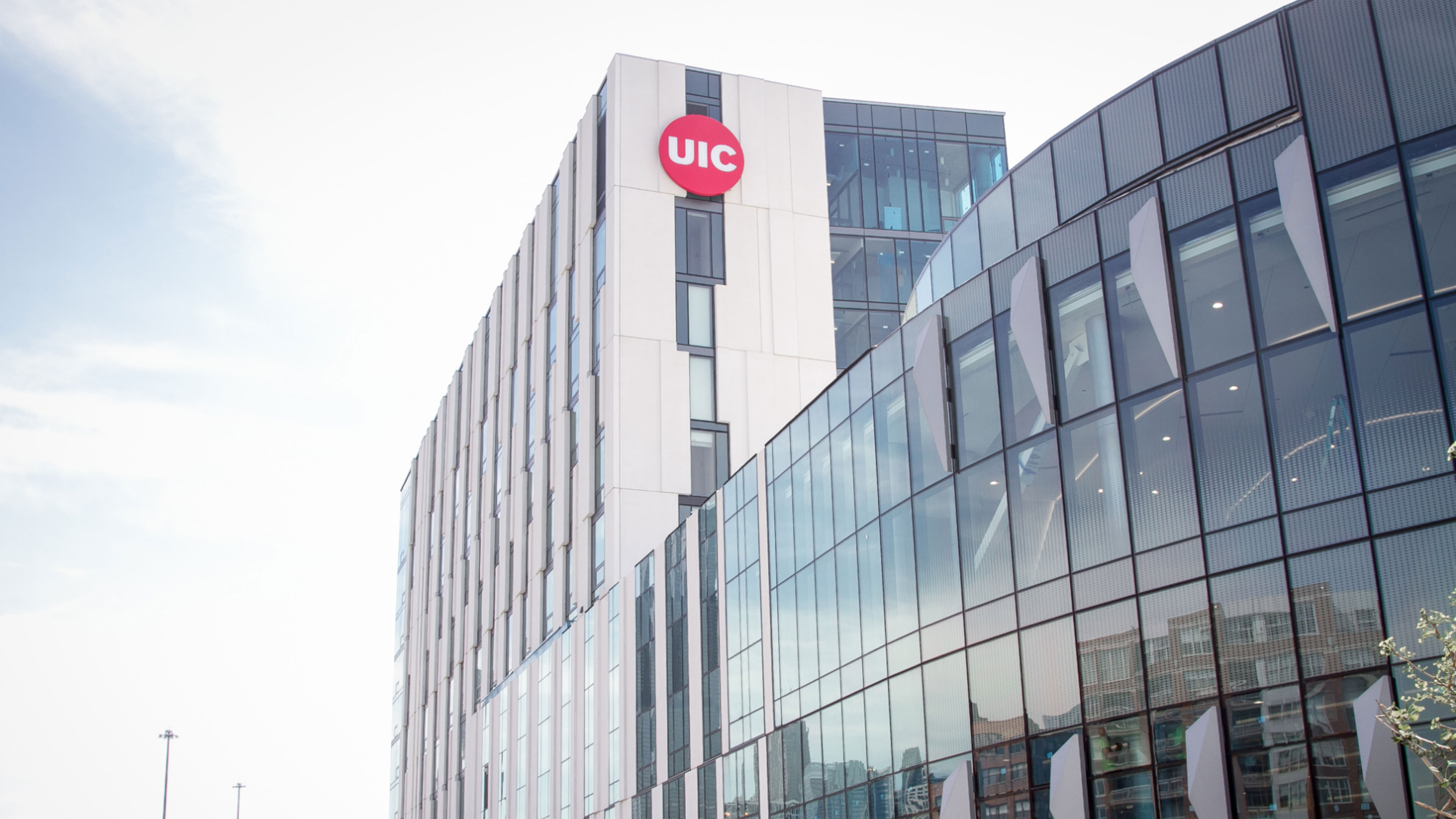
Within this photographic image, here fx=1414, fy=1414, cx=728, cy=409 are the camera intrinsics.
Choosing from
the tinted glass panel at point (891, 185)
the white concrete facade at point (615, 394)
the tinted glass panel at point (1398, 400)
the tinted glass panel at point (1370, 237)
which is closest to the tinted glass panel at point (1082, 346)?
the tinted glass panel at point (1370, 237)

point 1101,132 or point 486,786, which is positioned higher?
point 1101,132

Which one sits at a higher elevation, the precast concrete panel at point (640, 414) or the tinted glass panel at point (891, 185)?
the tinted glass panel at point (891, 185)

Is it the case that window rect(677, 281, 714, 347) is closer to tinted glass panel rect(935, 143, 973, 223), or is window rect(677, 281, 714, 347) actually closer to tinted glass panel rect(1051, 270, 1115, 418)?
tinted glass panel rect(935, 143, 973, 223)

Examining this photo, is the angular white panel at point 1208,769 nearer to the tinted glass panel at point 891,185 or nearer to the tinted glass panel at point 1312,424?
the tinted glass panel at point 1312,424

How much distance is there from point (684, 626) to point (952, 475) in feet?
62.7

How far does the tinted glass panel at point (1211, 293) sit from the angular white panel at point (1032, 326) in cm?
328

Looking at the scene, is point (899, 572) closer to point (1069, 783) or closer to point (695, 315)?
point (1069, 783)

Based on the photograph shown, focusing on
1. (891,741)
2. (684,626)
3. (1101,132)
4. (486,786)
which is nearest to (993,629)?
(891,741)

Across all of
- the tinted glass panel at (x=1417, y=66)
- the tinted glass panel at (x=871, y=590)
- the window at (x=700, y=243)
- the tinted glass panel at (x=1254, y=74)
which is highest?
the window at (x=700, y=243)

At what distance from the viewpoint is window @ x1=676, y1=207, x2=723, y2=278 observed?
5781cm

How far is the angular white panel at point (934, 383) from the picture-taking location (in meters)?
30.2

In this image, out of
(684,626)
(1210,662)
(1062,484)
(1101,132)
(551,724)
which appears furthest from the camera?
(551,724)

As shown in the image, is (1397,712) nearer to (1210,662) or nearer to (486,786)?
(1210,662)

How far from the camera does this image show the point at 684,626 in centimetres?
4706
